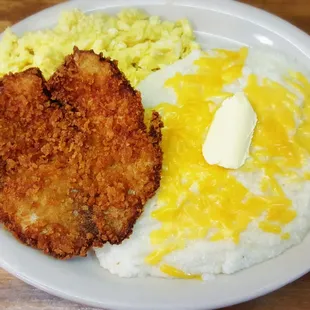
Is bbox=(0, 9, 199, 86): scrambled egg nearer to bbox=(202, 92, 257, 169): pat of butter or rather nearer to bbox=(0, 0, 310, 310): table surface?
bbox=(202, 92, 257, 169): pat of butter

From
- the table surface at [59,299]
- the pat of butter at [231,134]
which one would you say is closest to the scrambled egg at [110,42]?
the pat of butter at [231,134]

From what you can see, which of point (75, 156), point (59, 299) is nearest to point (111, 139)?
point (75, 156)

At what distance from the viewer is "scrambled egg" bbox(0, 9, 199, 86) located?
7.50 feet

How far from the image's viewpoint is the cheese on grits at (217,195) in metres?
1.83

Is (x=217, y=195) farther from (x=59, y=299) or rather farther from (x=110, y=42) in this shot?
(x=110, y=42)

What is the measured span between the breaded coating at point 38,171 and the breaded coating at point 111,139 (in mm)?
56

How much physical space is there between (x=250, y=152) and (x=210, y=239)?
375 millimetres

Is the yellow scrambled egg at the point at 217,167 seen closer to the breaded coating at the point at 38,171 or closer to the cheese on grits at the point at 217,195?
the cheese on grits at the point at 217,195

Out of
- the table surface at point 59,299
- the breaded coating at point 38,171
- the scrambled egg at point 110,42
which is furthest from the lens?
the scrambled egg at point 110,42

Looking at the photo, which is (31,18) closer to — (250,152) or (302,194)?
(250,152)

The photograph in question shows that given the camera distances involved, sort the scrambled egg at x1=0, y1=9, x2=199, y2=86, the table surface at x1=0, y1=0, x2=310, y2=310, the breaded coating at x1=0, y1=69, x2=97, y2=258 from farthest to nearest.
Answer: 1. the scrambled egg at x1=0, y1=9, x2=199, y2=86
2. the table surface at x1=0, y1=0, x2=310, y2=310
3. the breaded coating at x1=0, y1=69, x2=97, y2=258

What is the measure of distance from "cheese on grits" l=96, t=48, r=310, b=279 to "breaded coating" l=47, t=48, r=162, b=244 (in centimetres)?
9

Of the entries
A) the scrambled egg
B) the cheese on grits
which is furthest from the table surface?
the scrambled egg

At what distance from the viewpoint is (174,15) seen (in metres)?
2.48
